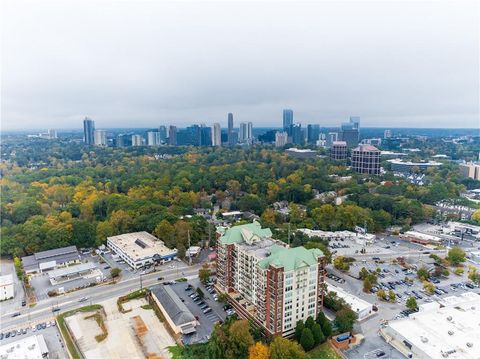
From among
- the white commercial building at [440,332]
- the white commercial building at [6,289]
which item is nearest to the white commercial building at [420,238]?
the white commercial building at [440,332]

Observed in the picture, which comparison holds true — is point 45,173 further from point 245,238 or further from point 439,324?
point 439,324

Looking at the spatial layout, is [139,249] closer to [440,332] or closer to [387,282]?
[387,282]

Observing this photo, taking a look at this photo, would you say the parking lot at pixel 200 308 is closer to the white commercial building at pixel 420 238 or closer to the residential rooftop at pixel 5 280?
the residential rooftop at pixel 5 280

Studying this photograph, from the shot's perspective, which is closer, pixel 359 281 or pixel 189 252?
pixel 359 281

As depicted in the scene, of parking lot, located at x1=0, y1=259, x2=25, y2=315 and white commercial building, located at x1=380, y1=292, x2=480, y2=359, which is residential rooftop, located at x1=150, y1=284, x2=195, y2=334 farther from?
white commercial building, located at x1=380, y1=292, x2=480, y2=359

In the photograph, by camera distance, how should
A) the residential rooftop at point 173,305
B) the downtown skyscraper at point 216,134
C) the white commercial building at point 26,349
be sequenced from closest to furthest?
the white commercial building at point 26,349 < the residential rooftop at point 173,305 < the downtown skyscraper at point 216,134

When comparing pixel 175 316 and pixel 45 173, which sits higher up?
pixel 45 173

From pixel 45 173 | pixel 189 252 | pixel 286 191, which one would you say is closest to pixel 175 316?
pixel 189 252

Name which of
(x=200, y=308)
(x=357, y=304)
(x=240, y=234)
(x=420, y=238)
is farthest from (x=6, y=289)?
(x=420, y=238)
